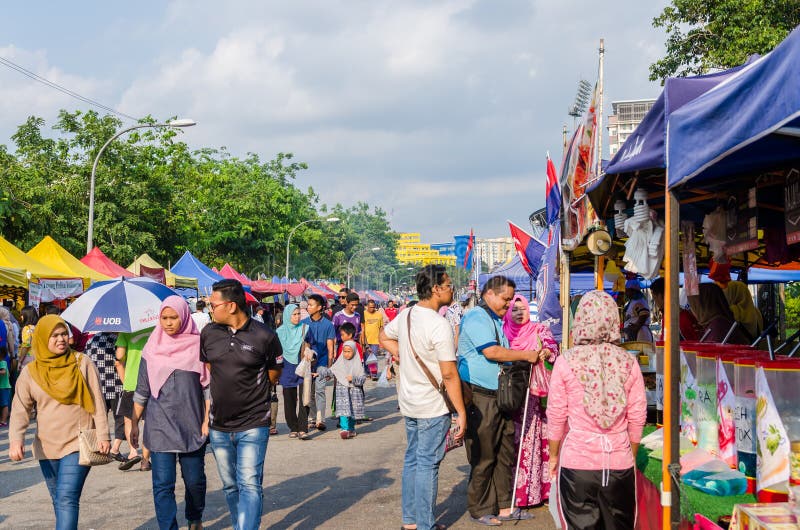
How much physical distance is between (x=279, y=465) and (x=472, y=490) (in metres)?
3.47

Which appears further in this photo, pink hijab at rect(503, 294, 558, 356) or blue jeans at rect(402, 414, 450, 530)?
pink hijab at rect(503, 294, 558, 356)

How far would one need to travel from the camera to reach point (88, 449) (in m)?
5.41

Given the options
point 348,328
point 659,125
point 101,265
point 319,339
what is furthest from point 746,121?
point 101,265

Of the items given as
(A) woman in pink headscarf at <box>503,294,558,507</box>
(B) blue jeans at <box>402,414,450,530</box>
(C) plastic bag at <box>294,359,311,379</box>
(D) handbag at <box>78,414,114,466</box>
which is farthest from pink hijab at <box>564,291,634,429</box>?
(C) plastic bag at <box>294,359,311,379</box>

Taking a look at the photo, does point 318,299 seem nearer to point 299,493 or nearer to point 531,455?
point 299,493

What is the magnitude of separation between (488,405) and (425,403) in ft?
2.76

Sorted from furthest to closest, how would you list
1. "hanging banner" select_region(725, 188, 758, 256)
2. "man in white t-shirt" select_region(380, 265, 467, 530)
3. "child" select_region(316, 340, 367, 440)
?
"child" select_region(316, 340, 367, 440) → "man in white t-shirt" select_region(380, 265, 467, 530) → "hanging banner" select_region(725, 188, 758, 256)

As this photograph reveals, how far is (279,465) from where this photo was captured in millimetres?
9578

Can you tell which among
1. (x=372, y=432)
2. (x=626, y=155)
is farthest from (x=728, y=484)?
(x=372, y=432)

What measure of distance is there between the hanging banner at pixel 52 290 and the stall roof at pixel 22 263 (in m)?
0.18

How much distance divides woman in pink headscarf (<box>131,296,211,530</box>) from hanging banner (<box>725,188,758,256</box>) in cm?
390

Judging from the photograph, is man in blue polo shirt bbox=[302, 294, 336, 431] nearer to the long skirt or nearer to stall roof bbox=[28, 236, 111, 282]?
the long skirt

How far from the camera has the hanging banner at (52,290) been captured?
1705 cm

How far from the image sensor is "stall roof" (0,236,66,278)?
16.9 meters
